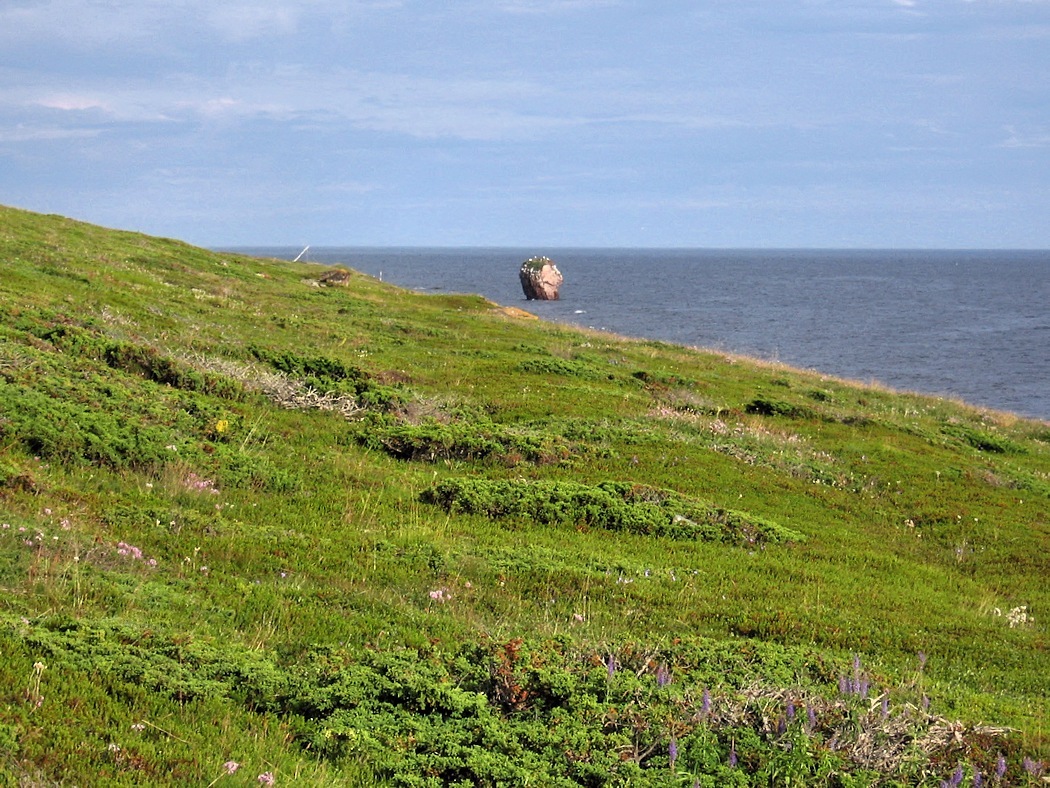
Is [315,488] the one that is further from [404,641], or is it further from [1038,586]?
[1038,586]

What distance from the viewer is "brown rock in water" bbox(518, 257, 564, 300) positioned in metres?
122

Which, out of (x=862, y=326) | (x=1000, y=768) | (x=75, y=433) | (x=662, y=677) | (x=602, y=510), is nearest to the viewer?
(x=1000, y=768)

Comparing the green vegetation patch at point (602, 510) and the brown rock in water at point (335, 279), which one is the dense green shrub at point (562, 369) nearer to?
the green vegetation patch at point (602, 510)

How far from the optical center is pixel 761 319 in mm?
106188

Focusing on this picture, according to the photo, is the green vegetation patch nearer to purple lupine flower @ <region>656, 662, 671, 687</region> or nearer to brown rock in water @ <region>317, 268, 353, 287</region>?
purple lupine flower @ <region>656, 662, 671, 687</region>

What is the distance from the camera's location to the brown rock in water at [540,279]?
4806 inches

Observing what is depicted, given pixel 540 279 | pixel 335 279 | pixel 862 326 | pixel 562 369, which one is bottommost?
pixel 562 369

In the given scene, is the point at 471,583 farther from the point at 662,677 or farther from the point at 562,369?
the point at 562,369

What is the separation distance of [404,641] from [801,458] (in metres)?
15.0

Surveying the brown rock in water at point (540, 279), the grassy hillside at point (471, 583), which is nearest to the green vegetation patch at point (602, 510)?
the grassy hillside at point (471, 583)

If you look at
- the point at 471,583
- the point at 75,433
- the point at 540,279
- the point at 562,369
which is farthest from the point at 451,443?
the point at 540,279

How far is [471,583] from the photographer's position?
35.1 feet

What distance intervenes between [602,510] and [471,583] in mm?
4347

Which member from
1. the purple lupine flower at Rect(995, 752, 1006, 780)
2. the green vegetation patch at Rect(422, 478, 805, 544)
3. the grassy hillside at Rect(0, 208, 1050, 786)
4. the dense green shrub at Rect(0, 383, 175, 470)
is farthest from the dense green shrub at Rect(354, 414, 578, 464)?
the purple lupine flower at Rect(995, 752, 1006, 780)
